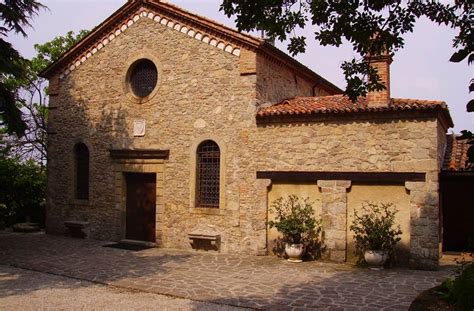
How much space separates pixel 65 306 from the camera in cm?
671

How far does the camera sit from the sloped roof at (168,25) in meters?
11.6

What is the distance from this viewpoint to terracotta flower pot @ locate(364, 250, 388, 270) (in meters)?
9.48

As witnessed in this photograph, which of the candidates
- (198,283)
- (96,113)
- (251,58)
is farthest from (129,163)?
(198,283)

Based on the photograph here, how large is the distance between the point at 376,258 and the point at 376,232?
57 cm

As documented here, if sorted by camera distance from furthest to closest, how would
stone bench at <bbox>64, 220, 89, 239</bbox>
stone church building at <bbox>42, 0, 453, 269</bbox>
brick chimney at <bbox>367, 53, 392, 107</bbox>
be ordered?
stone bench at <bbox>64, 220, 89, 239</bbox> → brick chimney at <bbox>367, 53, 392, 107</bbox> → stone church building at <bbox>42, 0, 453, 269</bbox>

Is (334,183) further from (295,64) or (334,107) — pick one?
(295,64)

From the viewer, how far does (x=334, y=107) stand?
1059cm

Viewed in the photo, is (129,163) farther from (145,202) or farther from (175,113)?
(175,113)

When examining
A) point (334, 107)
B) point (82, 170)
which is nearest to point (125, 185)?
point (82, 170)

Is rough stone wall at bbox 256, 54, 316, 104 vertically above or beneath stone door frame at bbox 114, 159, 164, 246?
above

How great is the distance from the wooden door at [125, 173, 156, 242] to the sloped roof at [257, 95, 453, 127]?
423 centimetres

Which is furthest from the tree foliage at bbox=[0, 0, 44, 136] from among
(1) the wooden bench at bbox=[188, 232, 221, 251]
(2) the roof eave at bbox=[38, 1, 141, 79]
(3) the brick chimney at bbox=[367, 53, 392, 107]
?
(3) the brick chimney at bbox=[367, 53, 392, 107]

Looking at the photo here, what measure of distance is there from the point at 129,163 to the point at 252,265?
17.6 feet

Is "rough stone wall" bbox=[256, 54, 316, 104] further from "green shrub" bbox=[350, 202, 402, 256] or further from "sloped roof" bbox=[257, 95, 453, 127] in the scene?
"green shrub" bbox=[350, 202, 402, 256]
